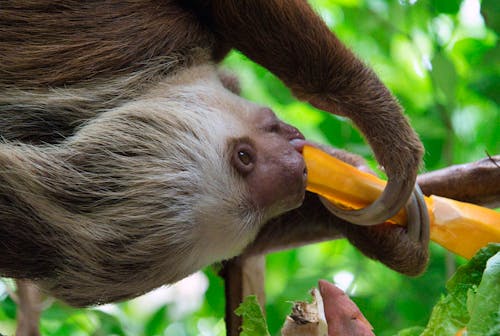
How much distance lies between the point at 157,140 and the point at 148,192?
0.19 m

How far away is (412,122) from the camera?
3.40 metres

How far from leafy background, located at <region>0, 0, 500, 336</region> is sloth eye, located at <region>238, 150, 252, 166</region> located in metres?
0.72

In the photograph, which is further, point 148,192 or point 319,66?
point 319,66

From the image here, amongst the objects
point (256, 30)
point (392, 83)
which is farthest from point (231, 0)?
point (392, 83)

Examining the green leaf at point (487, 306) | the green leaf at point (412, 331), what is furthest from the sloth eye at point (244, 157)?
the green leaf at point (487, 306)

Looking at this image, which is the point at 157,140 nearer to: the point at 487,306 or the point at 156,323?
the point at 487,306

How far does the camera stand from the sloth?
82.0 inches

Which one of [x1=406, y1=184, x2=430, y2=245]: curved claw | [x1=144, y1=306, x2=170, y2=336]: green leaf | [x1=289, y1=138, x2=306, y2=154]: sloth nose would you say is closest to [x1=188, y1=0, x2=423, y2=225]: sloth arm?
[x1=406, y1=184, x2=430, y2=245]: curved claw

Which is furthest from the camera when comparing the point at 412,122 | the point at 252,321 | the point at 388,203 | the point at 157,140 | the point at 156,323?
the point at 156,323

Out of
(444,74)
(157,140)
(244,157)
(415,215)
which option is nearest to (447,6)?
(444,74)

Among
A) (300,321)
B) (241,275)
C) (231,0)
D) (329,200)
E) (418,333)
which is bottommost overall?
(241,275)

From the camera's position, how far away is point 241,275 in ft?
9.30

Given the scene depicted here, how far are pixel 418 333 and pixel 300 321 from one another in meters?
0.38

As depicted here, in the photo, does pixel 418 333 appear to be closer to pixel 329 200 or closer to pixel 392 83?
pixel 329 200
